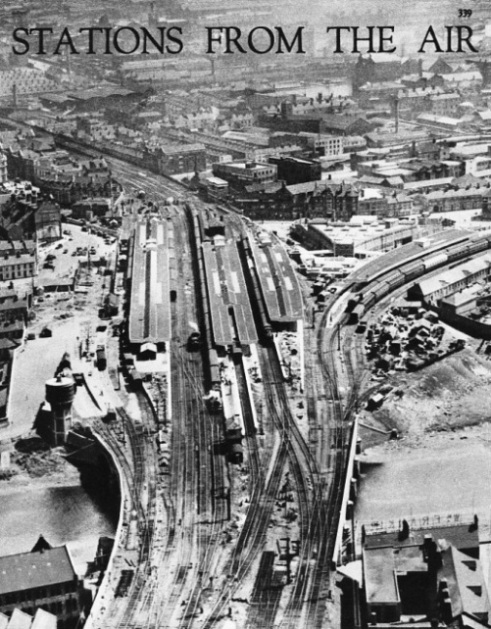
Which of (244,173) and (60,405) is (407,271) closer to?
(244,173)

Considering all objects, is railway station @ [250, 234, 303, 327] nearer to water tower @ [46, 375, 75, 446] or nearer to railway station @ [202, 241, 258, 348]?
railway station @ [202, 241, 258, 348]

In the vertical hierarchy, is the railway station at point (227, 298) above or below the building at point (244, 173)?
below

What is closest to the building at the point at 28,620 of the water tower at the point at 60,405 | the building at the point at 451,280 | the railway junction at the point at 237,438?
the railway junction at the point at 237,438

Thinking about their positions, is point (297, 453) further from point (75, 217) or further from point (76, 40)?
point (76, 40)

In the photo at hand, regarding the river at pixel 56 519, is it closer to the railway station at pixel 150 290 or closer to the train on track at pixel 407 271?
the railway station at pixel 150 290

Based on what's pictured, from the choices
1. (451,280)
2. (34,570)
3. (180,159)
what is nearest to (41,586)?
(34,570)
